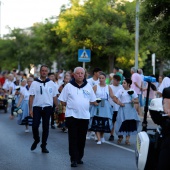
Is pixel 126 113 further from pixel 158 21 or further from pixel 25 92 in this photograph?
pixel 158 21

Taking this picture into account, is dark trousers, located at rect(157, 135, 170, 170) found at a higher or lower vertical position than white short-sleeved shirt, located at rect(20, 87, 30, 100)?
lower

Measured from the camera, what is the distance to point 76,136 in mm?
11773

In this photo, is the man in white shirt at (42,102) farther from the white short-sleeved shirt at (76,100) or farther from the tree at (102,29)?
the tree at (102,29)

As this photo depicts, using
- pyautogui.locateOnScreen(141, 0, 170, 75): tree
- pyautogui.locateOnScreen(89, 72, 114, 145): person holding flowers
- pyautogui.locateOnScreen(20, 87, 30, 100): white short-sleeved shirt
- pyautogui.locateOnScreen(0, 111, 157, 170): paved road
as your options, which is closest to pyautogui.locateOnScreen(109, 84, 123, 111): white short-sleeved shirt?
pyautogui.locateOnScreen(89, 72, 114, 145): person holding flowers

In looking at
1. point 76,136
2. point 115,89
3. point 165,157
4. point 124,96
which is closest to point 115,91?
point 115,89

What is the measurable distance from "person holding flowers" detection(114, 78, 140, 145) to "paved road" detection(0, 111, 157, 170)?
0.36 metres

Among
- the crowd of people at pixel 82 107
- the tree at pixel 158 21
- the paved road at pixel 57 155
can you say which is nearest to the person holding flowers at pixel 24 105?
the crowd of people at pixel 82 107

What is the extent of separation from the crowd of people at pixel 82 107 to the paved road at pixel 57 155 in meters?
0.30

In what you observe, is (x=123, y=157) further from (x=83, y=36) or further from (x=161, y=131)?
(x=83, y=36)

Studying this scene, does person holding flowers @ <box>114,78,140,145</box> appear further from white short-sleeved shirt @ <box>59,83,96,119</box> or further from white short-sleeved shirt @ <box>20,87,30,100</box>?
white short-sleeved shirt @ <box>20,87,30,100</box>

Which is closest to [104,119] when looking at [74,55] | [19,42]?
[74,55]

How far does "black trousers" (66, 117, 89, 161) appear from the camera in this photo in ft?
38.3

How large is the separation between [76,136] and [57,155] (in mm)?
1674

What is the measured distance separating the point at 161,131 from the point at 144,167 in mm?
476
